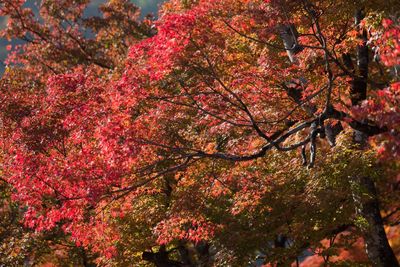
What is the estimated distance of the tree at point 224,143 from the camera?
9.76 m

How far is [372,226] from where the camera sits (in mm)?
12375

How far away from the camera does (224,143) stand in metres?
15.6

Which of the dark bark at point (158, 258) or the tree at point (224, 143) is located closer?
the tree at point (224, 143)

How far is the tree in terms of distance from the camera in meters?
9.76

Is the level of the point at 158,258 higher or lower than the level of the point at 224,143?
lower

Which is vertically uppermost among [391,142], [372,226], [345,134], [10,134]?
[10,134]

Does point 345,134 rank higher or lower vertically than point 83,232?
higher

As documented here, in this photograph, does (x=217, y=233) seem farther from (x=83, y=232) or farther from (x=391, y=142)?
(x=391, y=142)

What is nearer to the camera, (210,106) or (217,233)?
(210,106)

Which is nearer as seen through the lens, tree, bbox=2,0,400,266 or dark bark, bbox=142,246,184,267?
tree, bbox=2,0,400,266

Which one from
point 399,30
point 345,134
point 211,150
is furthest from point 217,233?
point 399,30

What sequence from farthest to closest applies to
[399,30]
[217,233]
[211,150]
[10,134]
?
1. [10,134]
2. [211,150]
3. [217,233]
4. [399,30]

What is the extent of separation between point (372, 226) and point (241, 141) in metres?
4.45

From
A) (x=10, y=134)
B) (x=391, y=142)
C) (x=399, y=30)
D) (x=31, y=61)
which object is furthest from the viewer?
(x=31, y=61)
